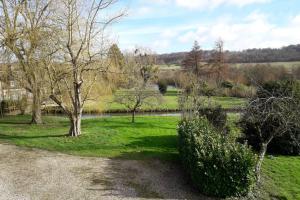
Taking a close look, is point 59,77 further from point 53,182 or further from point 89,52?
point 53,182

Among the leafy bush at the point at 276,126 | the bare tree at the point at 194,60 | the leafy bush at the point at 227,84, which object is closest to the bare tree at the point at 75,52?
the leafy bush at the point at 276,126

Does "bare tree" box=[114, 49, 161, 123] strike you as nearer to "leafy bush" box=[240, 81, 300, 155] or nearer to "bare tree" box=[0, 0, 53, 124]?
"bare tree" box=[0, 0, 53, 124]

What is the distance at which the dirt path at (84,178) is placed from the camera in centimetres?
986

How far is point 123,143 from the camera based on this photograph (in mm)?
15609

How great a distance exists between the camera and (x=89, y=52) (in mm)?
16234

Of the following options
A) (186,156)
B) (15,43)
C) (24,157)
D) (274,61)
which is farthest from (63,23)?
(274,61)

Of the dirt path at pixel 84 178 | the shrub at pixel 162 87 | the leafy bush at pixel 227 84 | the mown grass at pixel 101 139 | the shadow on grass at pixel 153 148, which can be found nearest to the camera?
the dirt path at pixel 84 178

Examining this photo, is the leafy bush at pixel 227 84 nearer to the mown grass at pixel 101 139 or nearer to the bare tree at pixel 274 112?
the mown grass at pixel 101 139

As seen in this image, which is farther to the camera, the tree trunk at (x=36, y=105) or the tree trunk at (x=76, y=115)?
the tree trunk at (x=36, y=105)

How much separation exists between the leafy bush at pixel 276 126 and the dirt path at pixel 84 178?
4503 millimetres

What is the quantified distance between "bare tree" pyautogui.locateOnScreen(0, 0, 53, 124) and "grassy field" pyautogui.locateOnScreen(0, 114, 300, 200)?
2.86 meters

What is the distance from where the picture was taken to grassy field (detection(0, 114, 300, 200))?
38.0 feet

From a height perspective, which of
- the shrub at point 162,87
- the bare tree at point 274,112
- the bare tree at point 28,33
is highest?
the bare tree at point 28,33

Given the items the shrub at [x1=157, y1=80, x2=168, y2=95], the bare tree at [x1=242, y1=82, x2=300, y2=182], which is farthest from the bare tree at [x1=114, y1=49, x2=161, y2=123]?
the shrub at [x1=157, y1=80, x2=168, y2=95]
